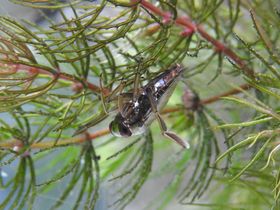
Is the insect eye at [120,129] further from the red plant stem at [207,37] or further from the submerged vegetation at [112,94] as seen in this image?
the red plant stem at [207,37]

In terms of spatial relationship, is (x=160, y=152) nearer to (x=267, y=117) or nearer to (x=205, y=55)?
(x=205, y=55)

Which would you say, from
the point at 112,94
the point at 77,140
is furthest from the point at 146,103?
the point at 77,140

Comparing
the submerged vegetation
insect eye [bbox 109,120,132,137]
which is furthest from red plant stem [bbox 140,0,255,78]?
insect eye [bbox 109,120,132,137]

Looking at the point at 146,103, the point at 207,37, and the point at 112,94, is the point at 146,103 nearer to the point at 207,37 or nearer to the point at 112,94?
the point at 112,94

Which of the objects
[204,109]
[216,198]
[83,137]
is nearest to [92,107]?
[83,137]

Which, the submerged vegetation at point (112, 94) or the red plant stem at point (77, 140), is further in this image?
the red plant stem at point (77, 140)

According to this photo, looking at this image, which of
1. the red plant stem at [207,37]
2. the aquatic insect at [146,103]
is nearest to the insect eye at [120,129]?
the aquatic insect at [146,103]
